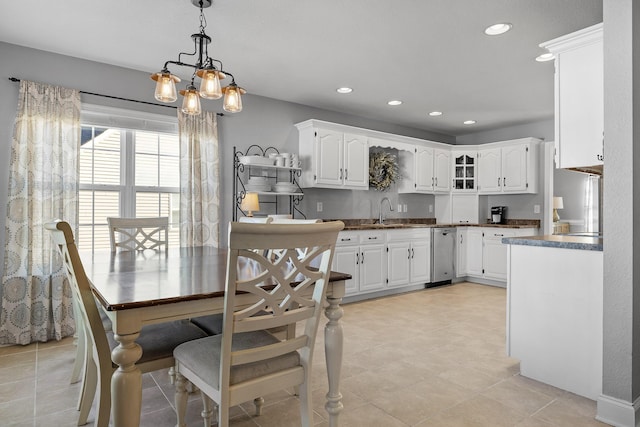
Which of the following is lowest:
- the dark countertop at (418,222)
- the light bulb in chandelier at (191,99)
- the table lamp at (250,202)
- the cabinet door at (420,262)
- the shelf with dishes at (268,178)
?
the cabinet door at (420,262)

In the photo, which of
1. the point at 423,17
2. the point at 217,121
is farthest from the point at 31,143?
the point at 423,17

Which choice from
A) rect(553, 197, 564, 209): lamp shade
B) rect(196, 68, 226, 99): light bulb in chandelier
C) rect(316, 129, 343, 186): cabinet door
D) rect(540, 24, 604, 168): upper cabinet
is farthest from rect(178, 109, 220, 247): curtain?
rect(553, 197, 564, 209): lamp shade

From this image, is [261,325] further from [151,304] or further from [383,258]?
[383,258]

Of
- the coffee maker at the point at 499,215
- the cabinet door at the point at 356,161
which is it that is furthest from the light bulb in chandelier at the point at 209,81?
the coffee maker at the point at 499,215

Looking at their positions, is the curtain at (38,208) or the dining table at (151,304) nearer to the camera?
the dining table at (151,304)

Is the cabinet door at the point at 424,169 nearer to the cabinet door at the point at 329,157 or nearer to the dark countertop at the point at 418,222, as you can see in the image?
the dark countertop at the point at 418,222

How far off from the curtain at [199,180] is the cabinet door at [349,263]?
4.44ft

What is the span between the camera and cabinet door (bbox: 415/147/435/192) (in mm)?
5879

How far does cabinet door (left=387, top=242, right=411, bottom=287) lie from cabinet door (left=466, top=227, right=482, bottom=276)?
4.16 ft

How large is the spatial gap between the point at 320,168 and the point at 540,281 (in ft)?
9.19

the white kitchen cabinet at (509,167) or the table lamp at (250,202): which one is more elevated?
the white kitchen cabinet at (509,167)

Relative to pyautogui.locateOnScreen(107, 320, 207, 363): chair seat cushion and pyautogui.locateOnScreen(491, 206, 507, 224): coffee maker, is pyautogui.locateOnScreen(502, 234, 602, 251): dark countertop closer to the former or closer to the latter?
pyautogui.locateOnScreen(107, 320, 207, 363): chair seat cushion

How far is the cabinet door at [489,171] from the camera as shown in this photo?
5941 mm

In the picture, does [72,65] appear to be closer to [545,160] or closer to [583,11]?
[583,11]
